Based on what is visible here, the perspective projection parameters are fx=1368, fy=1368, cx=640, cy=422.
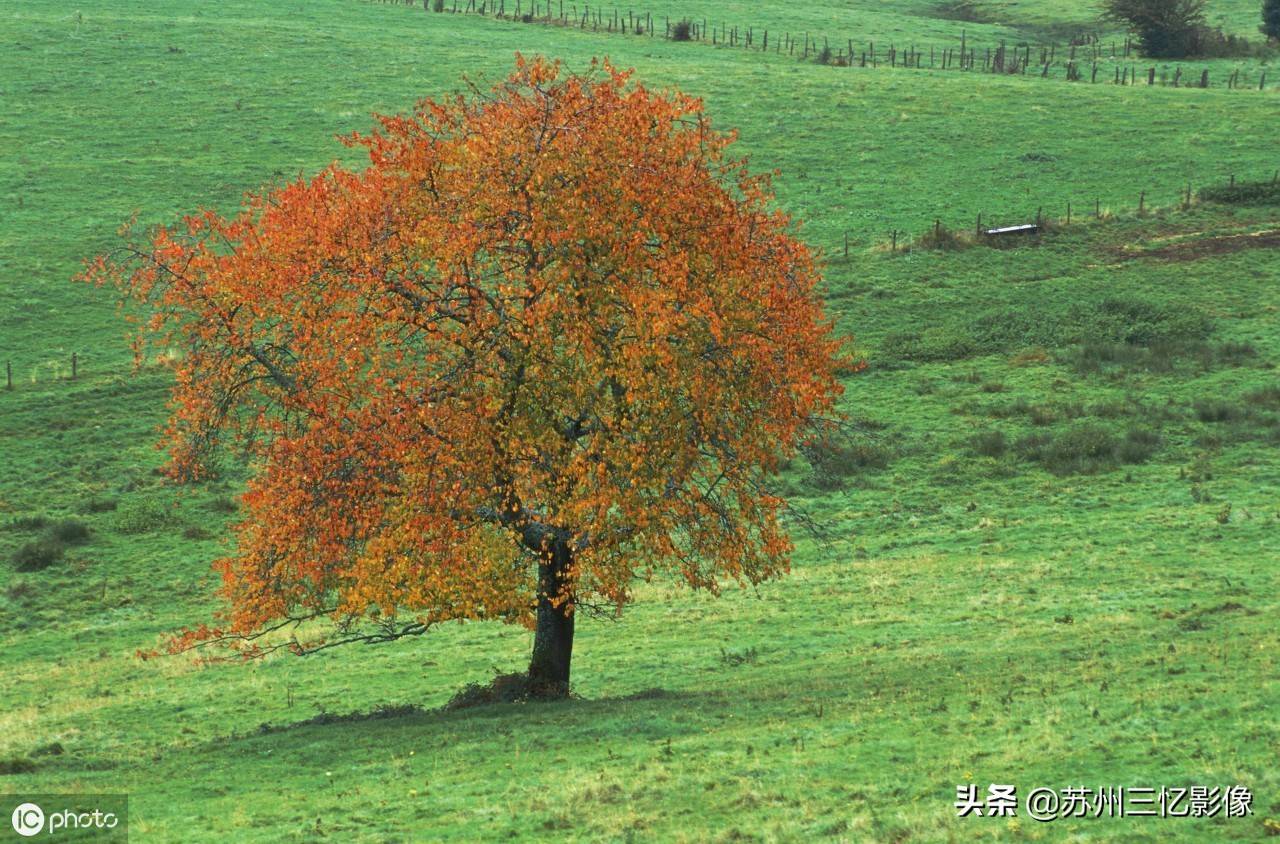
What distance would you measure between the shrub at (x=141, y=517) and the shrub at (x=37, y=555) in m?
2.16

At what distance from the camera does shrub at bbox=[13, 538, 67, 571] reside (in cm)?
3859

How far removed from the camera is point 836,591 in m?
35.0

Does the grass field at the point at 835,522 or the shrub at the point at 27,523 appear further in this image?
the shrub at the point at 27,523

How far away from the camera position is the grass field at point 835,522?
1852 centimetres

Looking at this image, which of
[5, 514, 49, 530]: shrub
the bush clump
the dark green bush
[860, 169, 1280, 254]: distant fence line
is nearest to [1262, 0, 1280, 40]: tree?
[860, 169, 1280, 254]: distant fence line

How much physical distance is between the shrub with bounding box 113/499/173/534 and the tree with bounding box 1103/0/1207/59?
8684cm

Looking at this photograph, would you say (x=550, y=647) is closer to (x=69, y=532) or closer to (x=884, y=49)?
(x=69, y=532)

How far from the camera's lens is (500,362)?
78.9ft

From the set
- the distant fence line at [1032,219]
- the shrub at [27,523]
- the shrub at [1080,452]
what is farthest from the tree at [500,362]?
the distant fence line at [1032,219]

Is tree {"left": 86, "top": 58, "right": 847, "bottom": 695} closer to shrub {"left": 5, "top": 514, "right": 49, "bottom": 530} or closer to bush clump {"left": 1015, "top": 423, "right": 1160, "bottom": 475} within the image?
shrub {"left": 5, "top": 514, "right": 49, "bottom": 530}

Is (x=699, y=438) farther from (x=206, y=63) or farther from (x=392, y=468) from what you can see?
(x=206, y=63)

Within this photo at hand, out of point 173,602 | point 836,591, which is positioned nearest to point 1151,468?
point 836,591

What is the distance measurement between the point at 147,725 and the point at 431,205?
483 inches

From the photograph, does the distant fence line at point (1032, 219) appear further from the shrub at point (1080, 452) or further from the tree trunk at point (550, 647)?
the tree trunk at point (550, 647)
